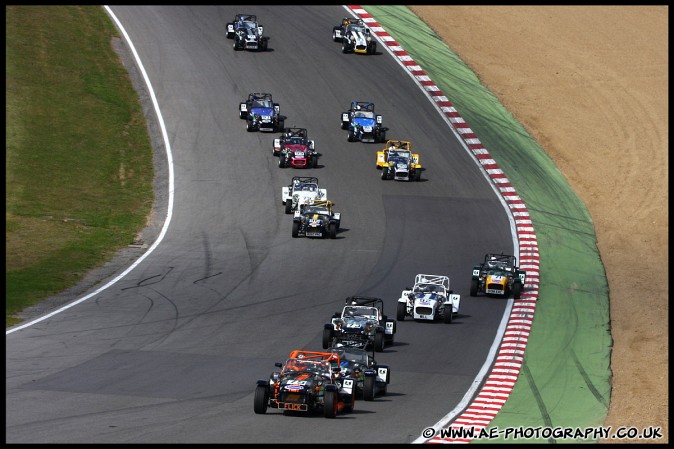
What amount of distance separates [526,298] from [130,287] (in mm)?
15745

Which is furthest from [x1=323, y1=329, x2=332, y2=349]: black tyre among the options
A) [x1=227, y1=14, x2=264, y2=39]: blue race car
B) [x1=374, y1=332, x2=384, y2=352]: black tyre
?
[x1=227, y1=14, x2=264, y2=39]: blue race car

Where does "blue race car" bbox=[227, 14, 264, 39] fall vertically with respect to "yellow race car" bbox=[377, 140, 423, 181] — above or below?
above

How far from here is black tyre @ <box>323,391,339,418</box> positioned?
31.1 meters

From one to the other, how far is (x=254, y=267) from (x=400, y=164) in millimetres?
14937

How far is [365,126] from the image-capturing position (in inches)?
2712

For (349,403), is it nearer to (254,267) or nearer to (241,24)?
(254,267)

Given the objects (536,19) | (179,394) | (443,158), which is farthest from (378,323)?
(536,19)

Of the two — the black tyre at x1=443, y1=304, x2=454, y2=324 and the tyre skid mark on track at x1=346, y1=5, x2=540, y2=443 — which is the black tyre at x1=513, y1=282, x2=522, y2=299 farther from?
the black tyre at x1=443, y1=304, x2=454, y2=324

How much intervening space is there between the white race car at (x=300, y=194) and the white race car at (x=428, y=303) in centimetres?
1409

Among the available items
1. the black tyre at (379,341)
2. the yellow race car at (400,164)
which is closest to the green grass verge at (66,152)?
the yellow race car at (400,164)

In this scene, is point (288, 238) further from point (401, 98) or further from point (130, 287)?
point (401, 98)

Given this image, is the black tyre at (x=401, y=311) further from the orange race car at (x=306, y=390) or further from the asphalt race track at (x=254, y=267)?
the orange race car at (x=306, y=390)

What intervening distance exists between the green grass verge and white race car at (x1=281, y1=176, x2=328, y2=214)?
22.8ft

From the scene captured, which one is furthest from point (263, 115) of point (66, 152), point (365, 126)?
point (66, 152)
